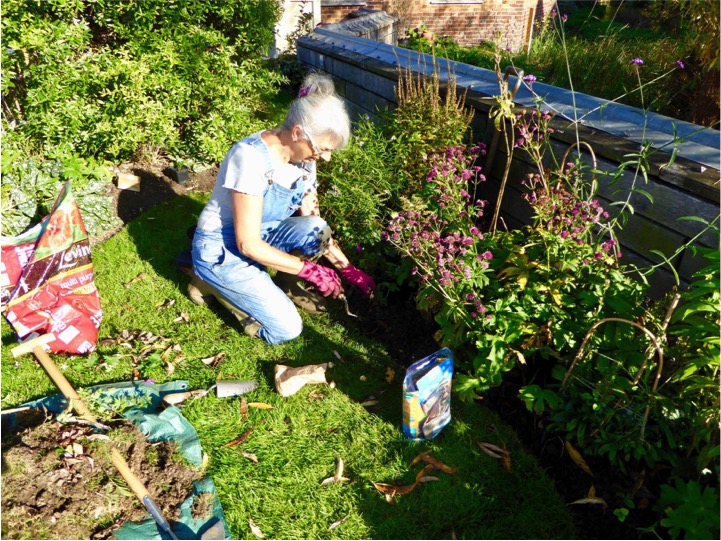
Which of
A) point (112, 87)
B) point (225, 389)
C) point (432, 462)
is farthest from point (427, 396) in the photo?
point (112, 87)

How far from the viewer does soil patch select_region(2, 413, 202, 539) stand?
Result: 2.24m

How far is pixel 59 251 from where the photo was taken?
131 inches

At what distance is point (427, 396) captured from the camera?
2756mm

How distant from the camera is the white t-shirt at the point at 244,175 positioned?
3098mm

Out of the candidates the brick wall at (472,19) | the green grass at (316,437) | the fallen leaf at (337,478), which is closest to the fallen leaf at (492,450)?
the green grass at (316,437)

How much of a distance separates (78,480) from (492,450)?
6.39 feet

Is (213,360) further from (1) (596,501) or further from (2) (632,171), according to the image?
(2) (632,171)

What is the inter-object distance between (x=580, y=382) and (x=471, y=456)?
0.67m

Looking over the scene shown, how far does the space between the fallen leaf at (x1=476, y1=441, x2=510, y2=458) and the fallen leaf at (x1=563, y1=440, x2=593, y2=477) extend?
32 centimetres

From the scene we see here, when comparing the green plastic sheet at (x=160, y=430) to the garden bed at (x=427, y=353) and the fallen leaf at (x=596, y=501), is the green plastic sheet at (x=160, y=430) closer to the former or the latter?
the garden bed at (x=427, y=353)

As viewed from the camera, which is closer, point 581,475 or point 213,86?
point 581,475

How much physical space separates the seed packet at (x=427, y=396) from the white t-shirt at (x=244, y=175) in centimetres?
130

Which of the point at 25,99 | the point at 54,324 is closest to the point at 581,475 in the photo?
the point at 54,324

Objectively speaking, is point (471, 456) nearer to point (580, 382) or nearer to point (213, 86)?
point (580, 382)
